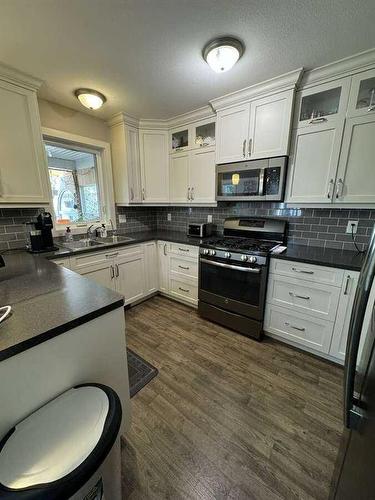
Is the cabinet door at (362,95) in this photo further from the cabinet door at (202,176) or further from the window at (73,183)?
the window at (73,183)

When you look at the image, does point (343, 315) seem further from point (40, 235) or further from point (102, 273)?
point (40, 235)

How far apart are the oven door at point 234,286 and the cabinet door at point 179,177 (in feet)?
3.44

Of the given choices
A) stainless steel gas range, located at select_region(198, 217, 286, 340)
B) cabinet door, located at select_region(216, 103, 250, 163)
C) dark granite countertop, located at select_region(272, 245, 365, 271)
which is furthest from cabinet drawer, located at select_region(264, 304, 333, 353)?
cabinet door, located at select_region(216, 103, 250, 163)

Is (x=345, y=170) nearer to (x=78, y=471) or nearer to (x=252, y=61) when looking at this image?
(x=252, y=61)

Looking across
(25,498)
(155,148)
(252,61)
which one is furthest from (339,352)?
(155,148)

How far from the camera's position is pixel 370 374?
22.6 inches

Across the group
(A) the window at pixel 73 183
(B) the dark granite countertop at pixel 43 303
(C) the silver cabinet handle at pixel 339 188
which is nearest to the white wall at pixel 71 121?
(A) the window at pixel 73 183

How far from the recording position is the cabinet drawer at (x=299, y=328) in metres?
1.84

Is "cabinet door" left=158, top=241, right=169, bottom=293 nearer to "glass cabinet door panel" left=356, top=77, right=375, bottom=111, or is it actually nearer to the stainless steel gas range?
the stainless steel gas range

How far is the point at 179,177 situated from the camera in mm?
2887

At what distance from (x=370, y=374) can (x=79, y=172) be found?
3300mm

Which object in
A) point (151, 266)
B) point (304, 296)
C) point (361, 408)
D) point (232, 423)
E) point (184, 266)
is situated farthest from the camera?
point (151, 266)

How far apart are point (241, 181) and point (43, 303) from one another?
6.91 feet

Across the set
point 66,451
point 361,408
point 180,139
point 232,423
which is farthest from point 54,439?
point 180,139
